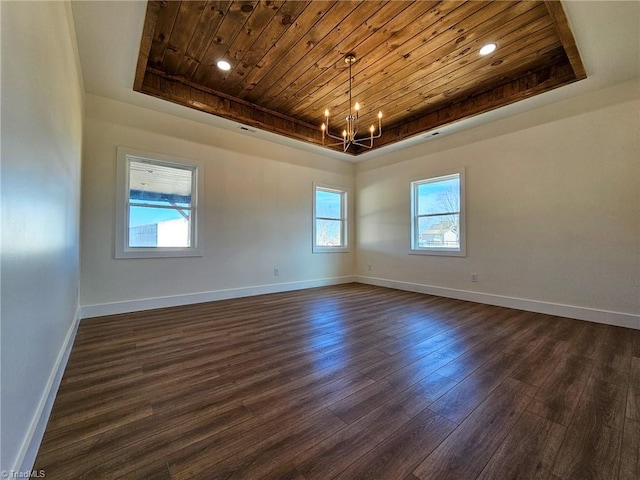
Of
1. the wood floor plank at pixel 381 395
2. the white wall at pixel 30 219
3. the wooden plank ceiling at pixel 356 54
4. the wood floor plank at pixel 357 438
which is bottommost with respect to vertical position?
the wood floor plank at pixel 357 438

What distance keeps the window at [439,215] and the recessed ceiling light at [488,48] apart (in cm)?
179

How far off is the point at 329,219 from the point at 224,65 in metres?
3.40

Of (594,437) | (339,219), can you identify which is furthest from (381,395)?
(339,219)

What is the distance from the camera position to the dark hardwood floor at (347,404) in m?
1.14

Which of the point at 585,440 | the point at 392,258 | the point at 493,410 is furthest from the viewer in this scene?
the point at 392,258

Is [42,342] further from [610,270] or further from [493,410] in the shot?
[610,270]

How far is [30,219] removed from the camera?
45.8 inches

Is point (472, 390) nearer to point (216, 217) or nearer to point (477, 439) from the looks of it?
point (477, 439)

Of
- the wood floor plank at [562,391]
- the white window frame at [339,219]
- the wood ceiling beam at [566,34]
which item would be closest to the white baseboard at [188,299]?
the white window frame at [339,219]

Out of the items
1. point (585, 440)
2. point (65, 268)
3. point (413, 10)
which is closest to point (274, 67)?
point (413, 10)

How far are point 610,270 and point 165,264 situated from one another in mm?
5698

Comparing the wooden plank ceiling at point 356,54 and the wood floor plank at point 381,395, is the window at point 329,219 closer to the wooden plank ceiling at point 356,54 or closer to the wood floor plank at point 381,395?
the wooden plank ceiling at point 356,54

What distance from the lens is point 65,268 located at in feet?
6.88

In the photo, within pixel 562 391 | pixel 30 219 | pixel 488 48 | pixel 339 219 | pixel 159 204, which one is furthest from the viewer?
pixel 339 219
